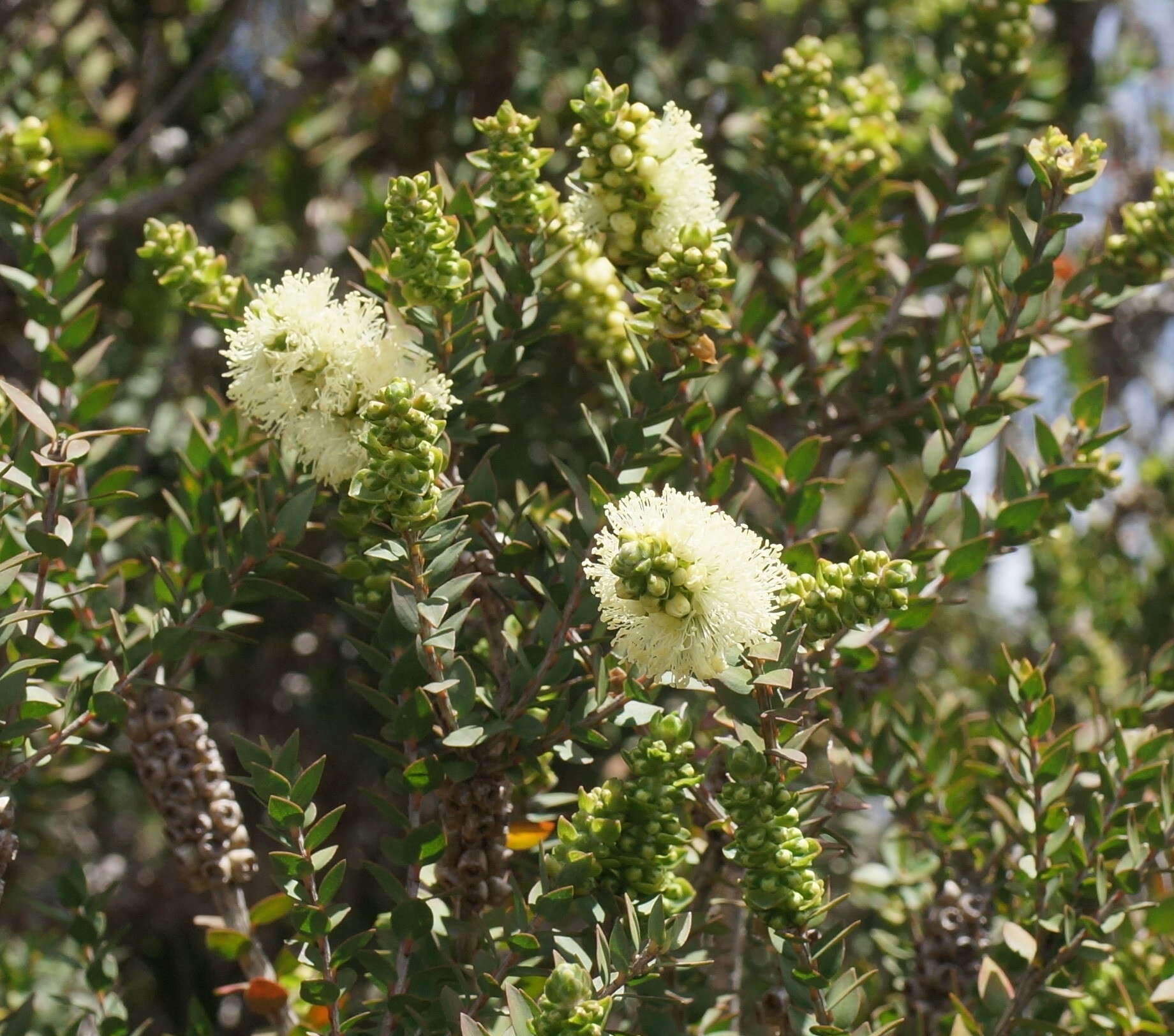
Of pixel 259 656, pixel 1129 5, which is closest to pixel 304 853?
pixel 259 656

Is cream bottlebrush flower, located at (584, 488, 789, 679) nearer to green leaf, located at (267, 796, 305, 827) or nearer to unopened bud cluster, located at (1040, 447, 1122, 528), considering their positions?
green leaf, located at (267, 796, 305, 827)

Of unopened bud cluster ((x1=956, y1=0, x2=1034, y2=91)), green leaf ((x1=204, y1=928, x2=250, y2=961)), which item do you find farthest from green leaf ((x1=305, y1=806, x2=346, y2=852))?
unopened bud cluster ((x1=956, y1=0, x2=1034, y2=91))

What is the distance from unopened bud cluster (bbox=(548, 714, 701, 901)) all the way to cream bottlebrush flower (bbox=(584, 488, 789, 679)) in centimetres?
7

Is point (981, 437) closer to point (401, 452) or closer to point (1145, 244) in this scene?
point (1145, 244)

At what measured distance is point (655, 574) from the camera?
0.95m

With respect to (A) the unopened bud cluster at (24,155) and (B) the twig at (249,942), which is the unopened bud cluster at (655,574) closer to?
(B) the twig at (249,942)

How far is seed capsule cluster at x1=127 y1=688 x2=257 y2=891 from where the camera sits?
1.25 metres

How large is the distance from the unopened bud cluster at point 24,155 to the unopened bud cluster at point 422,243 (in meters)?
0.47

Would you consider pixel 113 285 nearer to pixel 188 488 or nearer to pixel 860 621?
pixel 188 488

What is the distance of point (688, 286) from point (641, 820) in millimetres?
491

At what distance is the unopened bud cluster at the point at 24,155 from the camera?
128 cm

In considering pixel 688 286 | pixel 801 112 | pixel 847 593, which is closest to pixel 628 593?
pixel 847 593

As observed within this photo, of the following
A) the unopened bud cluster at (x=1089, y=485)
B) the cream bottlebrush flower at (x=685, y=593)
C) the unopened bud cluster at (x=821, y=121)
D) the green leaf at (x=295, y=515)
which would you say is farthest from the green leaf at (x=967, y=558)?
the green leaf at (x=295, y=515)

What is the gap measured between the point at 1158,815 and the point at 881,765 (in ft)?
1.08
